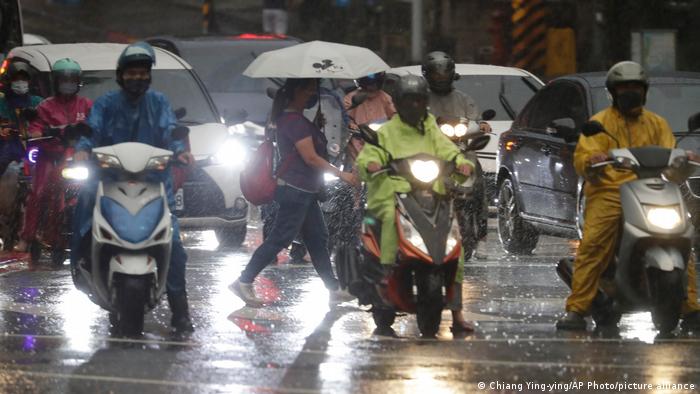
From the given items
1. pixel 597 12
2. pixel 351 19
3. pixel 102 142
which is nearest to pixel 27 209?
pixel 102 142

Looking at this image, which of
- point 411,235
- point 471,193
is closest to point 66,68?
point 471,193

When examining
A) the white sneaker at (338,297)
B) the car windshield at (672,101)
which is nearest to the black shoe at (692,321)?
the white sneaker at (338,297)

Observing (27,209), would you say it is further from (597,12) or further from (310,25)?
(310,25)

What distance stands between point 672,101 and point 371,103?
2367mm

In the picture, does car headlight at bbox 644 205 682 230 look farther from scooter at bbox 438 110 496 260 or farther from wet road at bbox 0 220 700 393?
scooter at bbox 438 110 496 260

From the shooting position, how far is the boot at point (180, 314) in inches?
439

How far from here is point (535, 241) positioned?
1673 cm

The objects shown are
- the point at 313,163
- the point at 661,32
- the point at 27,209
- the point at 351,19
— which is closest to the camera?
the point at 313,163

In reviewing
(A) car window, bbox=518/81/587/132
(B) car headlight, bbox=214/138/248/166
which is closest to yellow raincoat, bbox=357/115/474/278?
(A) car window, bbox=518/81/587/132

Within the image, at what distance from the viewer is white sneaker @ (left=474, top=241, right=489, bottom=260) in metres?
16.0

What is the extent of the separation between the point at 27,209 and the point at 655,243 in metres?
6.77

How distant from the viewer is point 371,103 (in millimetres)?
15570

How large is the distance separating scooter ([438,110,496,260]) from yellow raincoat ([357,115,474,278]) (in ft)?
11.3

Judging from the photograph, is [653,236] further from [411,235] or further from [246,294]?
[246,294]
